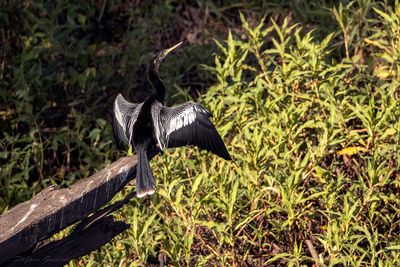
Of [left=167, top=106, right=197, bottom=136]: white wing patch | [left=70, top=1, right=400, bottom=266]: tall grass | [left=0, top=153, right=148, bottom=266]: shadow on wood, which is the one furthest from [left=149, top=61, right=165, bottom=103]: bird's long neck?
[left=0, top=153, right=148, bottom=266]: shadow on wood

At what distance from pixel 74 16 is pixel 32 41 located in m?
0.54

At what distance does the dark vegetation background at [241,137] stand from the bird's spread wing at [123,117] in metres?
0.36

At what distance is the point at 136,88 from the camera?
26.9ft

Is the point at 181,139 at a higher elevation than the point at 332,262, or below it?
higher

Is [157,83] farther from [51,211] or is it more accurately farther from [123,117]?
[51,211]

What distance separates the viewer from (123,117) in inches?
233

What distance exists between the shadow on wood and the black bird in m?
0.31

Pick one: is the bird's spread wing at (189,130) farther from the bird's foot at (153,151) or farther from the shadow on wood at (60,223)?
the shadow on wood at (60,223)

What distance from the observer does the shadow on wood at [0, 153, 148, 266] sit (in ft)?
14.4

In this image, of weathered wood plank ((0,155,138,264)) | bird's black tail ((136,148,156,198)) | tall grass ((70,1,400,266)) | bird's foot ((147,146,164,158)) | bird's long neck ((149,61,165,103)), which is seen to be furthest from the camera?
bird's long neck ((149,61,165,103))

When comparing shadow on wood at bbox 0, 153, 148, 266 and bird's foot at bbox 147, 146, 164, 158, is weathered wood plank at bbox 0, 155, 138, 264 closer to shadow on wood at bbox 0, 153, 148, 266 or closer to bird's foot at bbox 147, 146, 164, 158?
shadow on wood at bbox 0, 153, 148, 266

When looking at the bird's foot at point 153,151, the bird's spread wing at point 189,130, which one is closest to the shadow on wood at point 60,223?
the bird's foot at point 153,151

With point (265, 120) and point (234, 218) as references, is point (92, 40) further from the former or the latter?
point (234, 218)

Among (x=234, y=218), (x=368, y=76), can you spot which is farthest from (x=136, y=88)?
(x=234, y=218)
